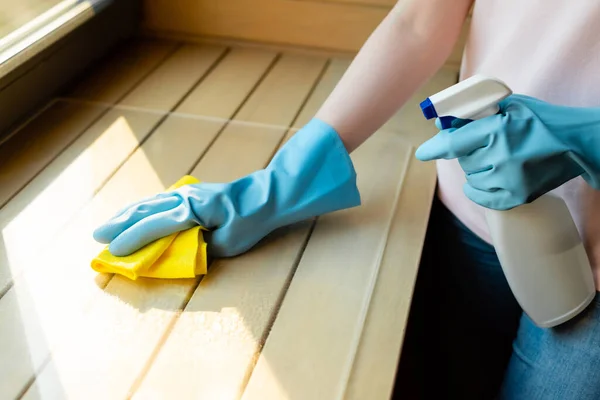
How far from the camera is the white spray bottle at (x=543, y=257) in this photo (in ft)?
2.59

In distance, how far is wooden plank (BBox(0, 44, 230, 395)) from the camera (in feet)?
2.65

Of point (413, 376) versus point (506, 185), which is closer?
point (506, 185)

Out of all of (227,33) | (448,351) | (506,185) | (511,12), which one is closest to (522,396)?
(448,351)

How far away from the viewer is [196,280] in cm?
89

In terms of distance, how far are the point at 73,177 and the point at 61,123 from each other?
204mm

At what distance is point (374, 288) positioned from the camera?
2.84 feet

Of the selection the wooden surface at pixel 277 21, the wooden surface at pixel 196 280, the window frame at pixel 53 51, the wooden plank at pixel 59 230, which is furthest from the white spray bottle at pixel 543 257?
→ the window frame at pixel 53 51

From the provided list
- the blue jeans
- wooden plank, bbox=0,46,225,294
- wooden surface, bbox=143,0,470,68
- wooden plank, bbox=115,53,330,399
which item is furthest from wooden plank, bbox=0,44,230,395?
the blue jeans

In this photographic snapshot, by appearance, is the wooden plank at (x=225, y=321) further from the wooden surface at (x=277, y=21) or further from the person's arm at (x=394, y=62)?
the wooden surface at (x=277, y=21)

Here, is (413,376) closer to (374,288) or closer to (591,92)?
(374,288)

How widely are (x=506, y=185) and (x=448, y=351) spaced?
56 cm

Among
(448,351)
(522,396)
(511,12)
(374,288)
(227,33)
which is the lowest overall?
(522,396)

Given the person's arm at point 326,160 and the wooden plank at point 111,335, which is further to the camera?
the person's arm at point 326,160

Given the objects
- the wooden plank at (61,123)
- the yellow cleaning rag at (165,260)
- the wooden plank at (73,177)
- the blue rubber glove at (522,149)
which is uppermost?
the wooden plank at (61,123)
